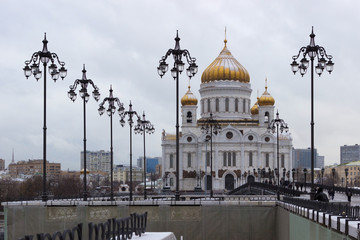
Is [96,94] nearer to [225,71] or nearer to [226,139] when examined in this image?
[226,139]

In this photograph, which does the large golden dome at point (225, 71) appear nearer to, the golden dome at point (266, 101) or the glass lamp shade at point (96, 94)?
the golden dome at point (266, 101)

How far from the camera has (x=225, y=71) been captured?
106 metres

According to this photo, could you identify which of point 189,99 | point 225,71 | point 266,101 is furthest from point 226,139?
point 225,71

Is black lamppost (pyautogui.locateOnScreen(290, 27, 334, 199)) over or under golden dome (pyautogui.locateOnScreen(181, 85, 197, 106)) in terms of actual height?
under

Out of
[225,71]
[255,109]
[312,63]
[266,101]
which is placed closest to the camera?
[312,63]

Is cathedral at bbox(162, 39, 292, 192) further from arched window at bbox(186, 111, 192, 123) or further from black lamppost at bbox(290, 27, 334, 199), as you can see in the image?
black lamppost at bbox(290, 27, 334, 199)

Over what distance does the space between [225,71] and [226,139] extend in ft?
37.6

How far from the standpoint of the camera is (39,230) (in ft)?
93.1

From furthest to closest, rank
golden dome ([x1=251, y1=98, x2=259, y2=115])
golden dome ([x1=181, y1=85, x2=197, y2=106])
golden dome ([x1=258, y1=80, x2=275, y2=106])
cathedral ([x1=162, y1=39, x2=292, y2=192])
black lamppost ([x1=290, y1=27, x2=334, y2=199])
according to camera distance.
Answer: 1. golden dome ([x1=251, y1=98, x2=259, y2=115])
2. golden dome ([x1=258, y1=80, x2=275, y2=106])
3. golden dome ([x1=181, y1=85, x2=197, y2=106])
4. cathedral ([x1=162, y1=39, x2=292, y2=192])
5. black lamppost ([x1=290, y1=27, x2=334, y2=199])

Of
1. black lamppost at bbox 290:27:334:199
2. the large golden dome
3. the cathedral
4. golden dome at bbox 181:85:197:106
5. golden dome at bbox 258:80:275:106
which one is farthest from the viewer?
golden dome at bbox 258:80:275:106

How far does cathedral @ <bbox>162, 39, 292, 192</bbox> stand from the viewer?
102125 mm

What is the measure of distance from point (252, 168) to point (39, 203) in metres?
76.1

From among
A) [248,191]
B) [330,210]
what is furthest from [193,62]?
[248,191]

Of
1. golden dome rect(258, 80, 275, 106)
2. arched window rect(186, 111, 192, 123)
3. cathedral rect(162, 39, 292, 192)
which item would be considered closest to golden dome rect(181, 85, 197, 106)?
cathedral rect(162, 39, 292, 192)
